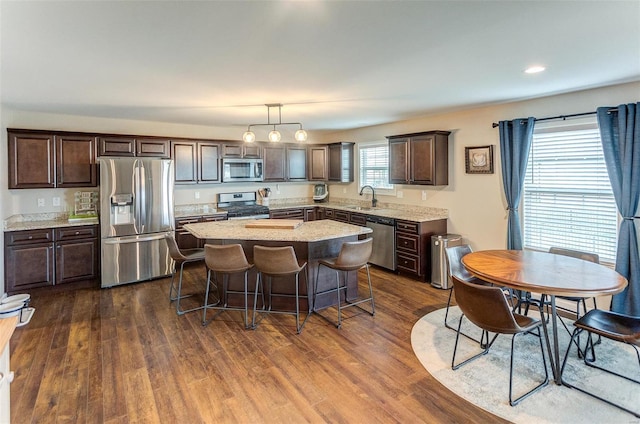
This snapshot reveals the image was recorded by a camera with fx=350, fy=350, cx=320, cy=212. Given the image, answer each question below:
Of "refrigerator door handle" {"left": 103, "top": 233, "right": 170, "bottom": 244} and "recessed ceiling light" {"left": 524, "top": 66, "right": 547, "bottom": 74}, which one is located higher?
"recessed ceiling light" {"left": 524, "top": 66, "right": 547, "bottom": 74}

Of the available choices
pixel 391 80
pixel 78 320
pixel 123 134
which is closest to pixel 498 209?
pixel 391 80

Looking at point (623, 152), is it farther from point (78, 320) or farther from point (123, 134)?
point (123, 134)

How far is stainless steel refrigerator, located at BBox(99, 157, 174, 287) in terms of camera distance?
4758 mm

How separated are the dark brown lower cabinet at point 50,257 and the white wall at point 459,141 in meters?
0.15

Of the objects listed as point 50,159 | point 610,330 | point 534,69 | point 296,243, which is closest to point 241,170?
point 50,159

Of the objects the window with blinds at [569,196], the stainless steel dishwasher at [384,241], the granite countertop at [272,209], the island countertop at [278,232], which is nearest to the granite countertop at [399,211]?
the granite countertop at [272,209]

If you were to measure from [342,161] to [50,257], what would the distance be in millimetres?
4872

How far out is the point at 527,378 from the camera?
2.63 m

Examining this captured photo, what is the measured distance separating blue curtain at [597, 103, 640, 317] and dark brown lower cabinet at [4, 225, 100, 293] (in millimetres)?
6186

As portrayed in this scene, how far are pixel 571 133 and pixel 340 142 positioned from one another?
12.9 ft

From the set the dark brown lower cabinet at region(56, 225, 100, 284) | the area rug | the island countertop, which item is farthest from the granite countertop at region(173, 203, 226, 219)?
the area rug

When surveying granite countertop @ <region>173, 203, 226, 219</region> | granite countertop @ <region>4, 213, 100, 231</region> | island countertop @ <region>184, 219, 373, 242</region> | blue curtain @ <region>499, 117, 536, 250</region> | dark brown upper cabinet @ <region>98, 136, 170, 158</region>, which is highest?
dark brown upper cabinet @ <region>98, 136, 170, 158</region>

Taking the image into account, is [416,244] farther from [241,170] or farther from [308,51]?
[241,170]

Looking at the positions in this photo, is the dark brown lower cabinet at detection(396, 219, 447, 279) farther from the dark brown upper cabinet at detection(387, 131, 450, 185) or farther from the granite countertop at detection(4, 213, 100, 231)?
the granite countertop at detection(4, 213, 100, 231)
